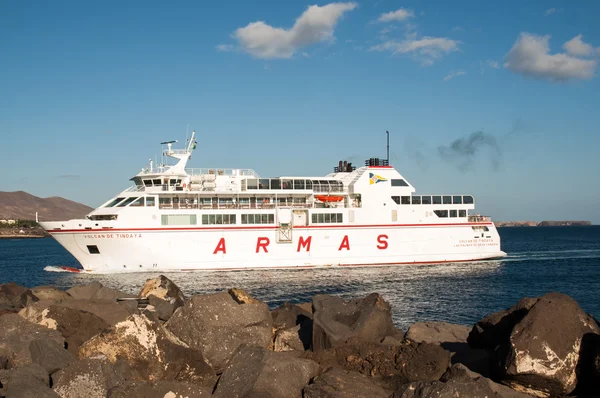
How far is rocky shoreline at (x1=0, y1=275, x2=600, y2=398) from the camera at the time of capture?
8.03 meters

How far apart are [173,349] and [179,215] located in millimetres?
24484

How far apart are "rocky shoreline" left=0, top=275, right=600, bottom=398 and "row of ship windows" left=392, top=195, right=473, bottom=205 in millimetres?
26060

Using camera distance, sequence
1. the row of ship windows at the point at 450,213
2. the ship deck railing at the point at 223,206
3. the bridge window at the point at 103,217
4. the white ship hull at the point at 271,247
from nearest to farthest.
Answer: the white ship hull at the point at 271,247, the bridge window at the point at 103,217, the ship deck railing at the point at 223,206, the row of ship windows at the point at 450,213

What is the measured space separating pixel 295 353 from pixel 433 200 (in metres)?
29.3

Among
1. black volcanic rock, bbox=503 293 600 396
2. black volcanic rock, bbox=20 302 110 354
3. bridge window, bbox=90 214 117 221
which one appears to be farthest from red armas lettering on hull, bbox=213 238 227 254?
black volcanic rock, bbox=503 293 600 396

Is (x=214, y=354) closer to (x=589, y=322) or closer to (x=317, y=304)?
(x=317, y=304)

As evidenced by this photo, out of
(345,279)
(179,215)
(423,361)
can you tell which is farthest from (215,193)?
(423,361)

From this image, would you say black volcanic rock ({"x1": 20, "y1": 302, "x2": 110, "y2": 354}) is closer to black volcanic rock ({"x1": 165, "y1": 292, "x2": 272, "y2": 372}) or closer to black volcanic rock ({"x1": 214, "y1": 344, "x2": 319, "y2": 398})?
black volcanic rock ({"x1": 165, "y1": 292, "x2": 272, "y2": 372})

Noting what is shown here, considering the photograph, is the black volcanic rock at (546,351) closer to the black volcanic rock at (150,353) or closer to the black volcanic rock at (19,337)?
the black volcanic rock at (150,353)

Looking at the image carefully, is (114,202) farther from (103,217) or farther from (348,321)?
(348,321)

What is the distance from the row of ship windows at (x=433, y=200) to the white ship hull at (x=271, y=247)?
58.3 inches

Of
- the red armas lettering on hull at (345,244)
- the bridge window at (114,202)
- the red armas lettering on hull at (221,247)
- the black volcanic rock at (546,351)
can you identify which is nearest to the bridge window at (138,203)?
the bridge window at (114,202)

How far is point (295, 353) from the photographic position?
10148 mm

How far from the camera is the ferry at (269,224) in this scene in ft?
106
